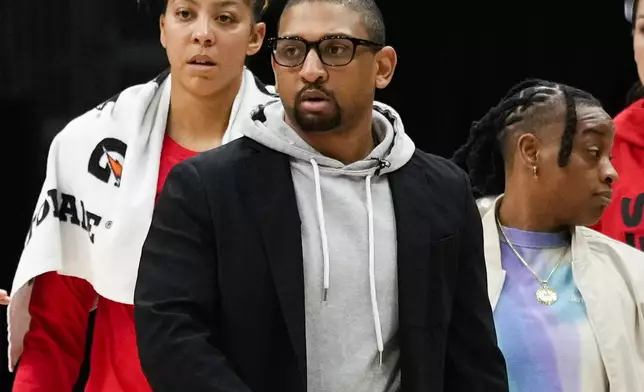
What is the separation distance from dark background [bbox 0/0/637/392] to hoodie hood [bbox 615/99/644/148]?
2.22ft

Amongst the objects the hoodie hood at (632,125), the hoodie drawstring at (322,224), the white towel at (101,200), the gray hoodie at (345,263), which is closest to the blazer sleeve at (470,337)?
the gray hoodie at (345,263)

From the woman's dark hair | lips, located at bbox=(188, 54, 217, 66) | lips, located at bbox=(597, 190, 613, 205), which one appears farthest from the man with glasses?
lips, located at bbox=(597, 190, 613, 205)

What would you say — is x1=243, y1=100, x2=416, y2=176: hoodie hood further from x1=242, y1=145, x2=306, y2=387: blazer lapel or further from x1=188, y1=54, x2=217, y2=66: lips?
x1=188, y1=54, x2=217, y2=66: lips

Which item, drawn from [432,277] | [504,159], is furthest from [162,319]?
[504,159]

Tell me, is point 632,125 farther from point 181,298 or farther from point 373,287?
point 181,298

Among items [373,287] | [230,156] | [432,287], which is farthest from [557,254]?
[230,156]

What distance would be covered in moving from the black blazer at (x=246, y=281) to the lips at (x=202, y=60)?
414 mm

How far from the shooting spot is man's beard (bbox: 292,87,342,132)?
6.51 feet

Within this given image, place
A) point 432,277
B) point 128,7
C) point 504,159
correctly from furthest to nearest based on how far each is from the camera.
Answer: point 128,7
point 504,159
point 432,277

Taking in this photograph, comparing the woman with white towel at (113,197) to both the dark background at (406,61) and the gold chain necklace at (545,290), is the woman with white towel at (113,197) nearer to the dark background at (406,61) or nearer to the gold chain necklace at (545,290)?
the gold chain necklace at (545,290)

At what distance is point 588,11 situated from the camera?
377 centimetres

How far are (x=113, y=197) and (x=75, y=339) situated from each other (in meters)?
0.29

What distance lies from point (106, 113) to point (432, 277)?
2.62ft

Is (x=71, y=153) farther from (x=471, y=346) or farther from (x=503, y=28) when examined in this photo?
(x=503, y=28)
